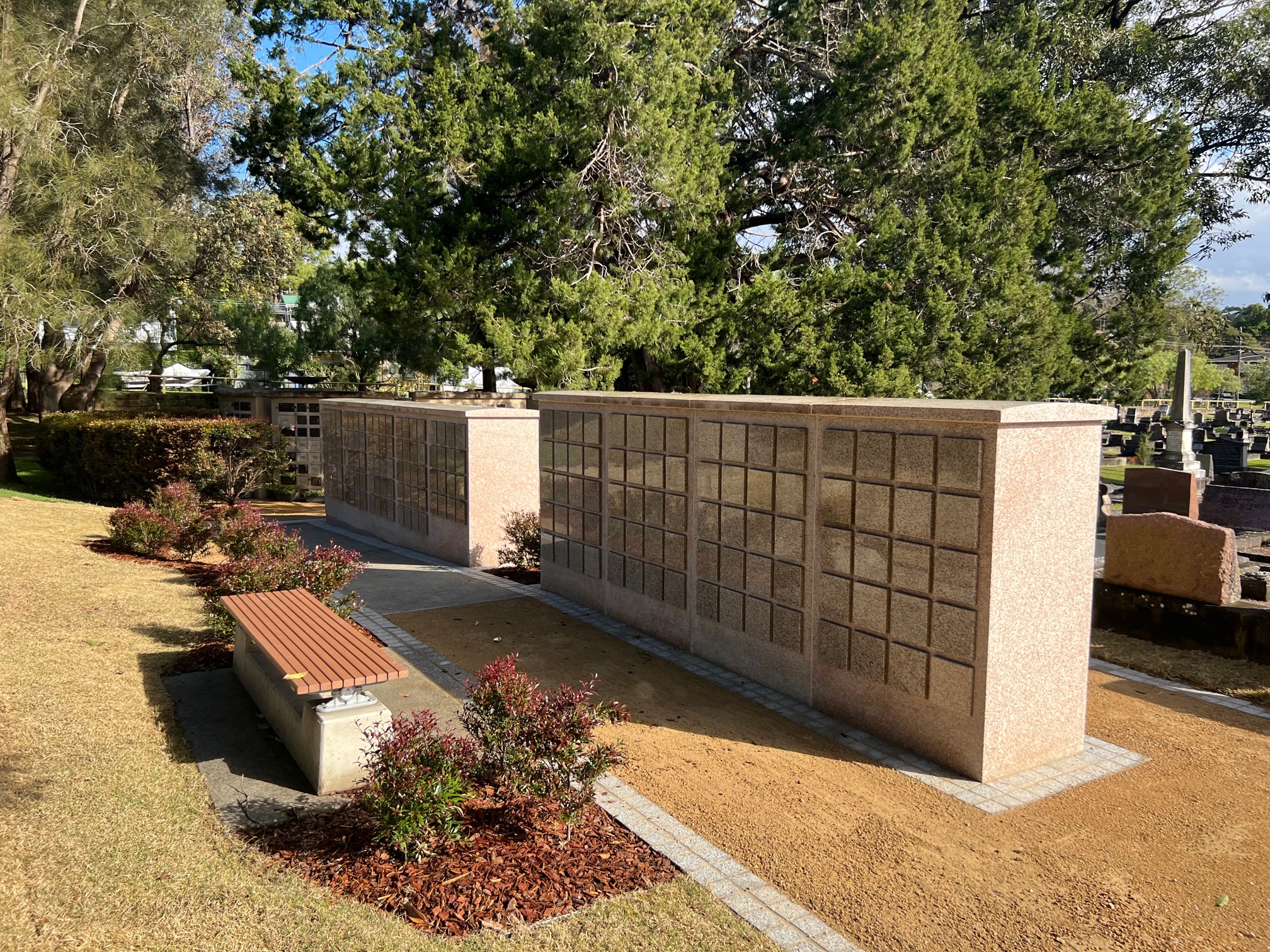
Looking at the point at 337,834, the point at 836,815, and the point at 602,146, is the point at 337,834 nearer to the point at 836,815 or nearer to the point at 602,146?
the point at 836,815

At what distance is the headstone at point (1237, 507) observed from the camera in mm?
13805

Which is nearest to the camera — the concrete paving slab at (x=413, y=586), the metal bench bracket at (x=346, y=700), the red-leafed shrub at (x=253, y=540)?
the metal bench bracket at (x=346, y=700)

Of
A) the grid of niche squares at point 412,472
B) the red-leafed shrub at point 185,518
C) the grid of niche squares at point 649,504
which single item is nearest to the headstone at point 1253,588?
the grid of niche squares at point 649,504

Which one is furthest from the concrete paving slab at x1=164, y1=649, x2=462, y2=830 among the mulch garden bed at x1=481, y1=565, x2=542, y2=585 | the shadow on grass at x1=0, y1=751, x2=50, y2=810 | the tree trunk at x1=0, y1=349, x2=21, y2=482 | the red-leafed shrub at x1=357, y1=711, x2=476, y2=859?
the tree trunk at x1=0, y1=349, x2=21, y2=482

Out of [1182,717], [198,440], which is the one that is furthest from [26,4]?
[1182,717]

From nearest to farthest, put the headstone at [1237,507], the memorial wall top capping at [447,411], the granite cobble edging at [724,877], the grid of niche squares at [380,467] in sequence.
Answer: the granite cobble edging at [724,877]
the memorial wall top capping at [447,411]
the grid of niche squares at [380,467]
the headstone at [1237,507]

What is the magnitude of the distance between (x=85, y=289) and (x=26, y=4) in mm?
4776

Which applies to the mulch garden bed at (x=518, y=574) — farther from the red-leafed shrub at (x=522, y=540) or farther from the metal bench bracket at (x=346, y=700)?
the metal bench bracket at (x=346, y=700)

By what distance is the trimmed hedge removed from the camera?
14.1 m

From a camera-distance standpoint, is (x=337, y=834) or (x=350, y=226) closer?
(x=337, y=834)

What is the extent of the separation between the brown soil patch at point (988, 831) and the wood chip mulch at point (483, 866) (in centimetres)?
60

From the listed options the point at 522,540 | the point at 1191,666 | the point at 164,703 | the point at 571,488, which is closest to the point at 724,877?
the point at 164,703

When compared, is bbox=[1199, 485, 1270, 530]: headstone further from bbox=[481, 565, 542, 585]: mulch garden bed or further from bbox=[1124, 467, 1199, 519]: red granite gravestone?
bbox=[481, 565, 542, 585]: mulch garden bed

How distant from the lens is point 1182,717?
258 inches
